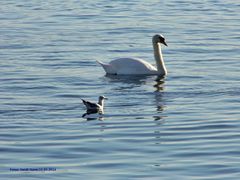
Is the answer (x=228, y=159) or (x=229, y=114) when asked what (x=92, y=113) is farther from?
(x=228, y=159)

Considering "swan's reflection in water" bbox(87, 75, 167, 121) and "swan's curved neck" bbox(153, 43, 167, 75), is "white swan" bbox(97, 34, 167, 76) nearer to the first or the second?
"swan's curved neck" bbox(153, 43, 167, 75)

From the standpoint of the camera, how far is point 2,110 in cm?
1574

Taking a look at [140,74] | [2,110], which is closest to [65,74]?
[140,74]

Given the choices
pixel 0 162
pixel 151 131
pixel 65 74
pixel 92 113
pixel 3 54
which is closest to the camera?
pixel 0 162

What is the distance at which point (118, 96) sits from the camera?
1730 cm

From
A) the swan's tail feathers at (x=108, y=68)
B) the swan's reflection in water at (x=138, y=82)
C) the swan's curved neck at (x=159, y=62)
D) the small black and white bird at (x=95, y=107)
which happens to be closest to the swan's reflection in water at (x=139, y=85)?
the swan's reflection in water at (x=138, y=82)

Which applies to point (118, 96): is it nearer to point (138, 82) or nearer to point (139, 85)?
point (139, 85)

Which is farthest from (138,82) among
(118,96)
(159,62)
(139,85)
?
(118,96)

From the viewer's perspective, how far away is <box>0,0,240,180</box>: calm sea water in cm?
1207

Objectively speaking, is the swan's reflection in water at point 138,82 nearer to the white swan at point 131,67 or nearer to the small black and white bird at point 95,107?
the white swan at point 131,67

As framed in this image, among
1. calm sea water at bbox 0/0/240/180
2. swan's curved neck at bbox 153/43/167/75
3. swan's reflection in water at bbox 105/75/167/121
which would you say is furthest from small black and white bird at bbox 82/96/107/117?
swan's curved neck at bbox 153/43/167/75

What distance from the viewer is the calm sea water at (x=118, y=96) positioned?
1207 centimetres

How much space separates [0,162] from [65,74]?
7.75 meters

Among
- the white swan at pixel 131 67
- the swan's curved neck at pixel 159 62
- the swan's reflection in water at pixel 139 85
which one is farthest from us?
the swan's curved neck at pixel 159 62
